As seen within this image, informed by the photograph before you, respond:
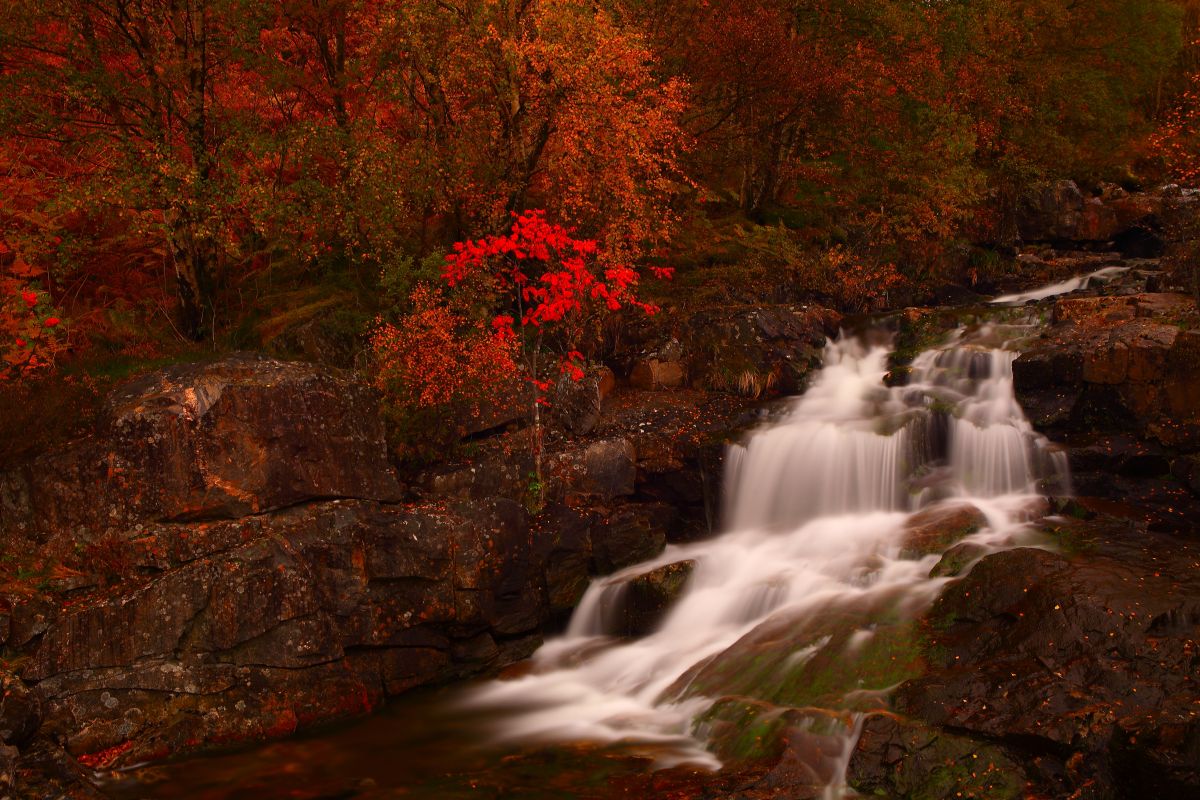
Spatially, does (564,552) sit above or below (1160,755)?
above

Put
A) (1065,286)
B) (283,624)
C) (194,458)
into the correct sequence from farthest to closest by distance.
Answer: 1. (1065,286)
2. (194,458)
3. (283,624)

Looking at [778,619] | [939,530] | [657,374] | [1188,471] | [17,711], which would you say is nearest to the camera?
[17,711]

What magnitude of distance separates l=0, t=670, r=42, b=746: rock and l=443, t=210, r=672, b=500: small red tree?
7.06 metres

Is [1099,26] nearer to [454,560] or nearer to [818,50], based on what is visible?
[818,50]

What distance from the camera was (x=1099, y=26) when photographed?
29297mm

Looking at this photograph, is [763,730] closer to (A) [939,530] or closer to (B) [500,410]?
(A) [939,530]

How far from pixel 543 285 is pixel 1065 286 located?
14.8 meters

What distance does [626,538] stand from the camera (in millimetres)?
13477

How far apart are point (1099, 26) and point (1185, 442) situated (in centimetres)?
2422

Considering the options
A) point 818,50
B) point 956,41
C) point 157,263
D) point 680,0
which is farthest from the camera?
point 956,41

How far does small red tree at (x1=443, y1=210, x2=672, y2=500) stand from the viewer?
1334 cm

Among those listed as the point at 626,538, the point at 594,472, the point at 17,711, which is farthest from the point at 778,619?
the point at 17,711

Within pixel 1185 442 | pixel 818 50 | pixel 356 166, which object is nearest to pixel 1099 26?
pixel 818 50

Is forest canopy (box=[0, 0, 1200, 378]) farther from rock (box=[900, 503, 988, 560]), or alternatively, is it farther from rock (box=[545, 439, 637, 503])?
rock (box=[900, 503, 988, 560])
